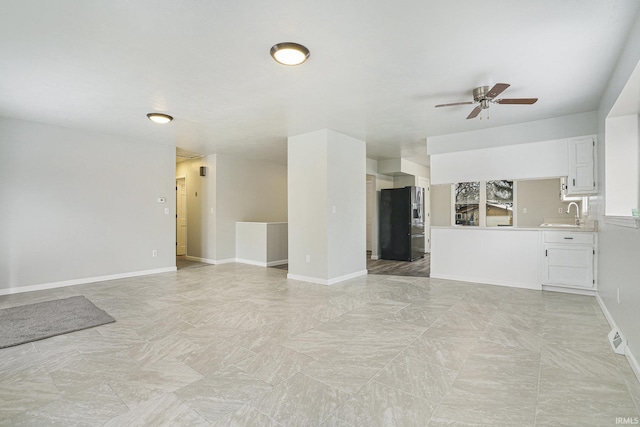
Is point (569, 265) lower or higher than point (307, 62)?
lower

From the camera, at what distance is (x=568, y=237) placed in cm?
432

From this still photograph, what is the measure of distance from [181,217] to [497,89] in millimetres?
7834

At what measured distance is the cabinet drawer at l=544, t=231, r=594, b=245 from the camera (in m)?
4.20

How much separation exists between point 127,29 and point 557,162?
17.4 ft

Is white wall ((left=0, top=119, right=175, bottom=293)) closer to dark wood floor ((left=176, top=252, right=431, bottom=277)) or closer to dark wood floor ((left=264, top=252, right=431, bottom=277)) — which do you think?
dark wood floor ((left=176, top=252, right=431, bottom=277))

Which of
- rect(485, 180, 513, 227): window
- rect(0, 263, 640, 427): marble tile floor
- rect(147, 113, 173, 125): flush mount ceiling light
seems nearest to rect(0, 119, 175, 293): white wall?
rect(0, 263, 640, 427): marble tile floor

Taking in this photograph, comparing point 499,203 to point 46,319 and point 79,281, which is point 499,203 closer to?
point 46,319

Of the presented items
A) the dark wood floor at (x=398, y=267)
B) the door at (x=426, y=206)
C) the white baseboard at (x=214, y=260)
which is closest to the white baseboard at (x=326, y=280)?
the dark wood floor at (x=398, y=267)

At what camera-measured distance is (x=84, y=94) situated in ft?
11.5

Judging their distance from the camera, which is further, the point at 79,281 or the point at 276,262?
the point at 276,262

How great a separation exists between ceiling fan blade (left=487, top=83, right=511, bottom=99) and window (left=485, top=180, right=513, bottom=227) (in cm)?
341

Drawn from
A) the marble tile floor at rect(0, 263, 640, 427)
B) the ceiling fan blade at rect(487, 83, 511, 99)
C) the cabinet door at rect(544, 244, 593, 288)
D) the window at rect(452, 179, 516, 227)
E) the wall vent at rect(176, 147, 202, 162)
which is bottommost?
the marble tile floor at rect(0, 263, 640, 427)

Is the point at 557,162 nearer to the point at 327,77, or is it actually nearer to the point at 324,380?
the point at 327,77

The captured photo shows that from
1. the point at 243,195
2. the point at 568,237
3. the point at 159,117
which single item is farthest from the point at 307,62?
the point at 243,195
